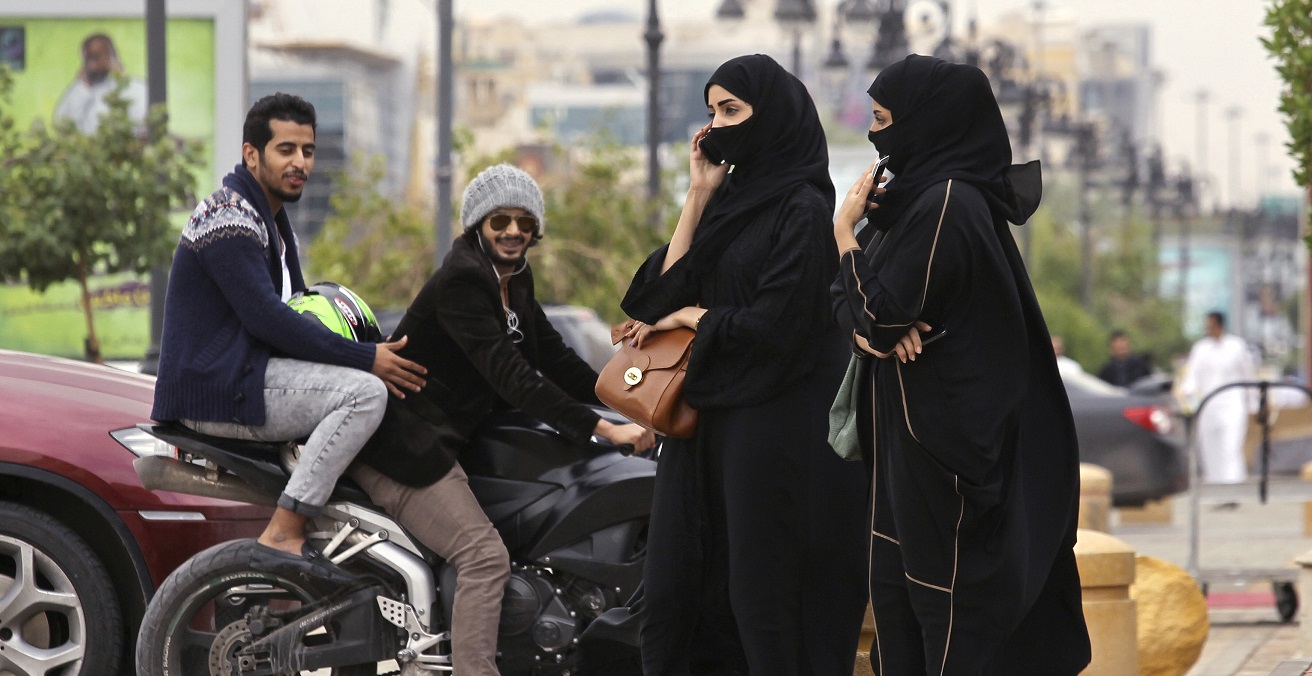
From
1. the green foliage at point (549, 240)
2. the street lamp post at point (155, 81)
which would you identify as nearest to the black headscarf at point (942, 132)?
the street lamp post at point (155, 81)

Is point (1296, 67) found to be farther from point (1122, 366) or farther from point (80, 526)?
point (1122, 366)

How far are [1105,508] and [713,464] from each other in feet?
23.6

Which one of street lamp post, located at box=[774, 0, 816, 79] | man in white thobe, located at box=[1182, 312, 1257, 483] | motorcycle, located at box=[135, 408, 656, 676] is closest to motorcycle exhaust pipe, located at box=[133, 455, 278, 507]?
motorcycle, located at box=[135, 408, 656, 676]

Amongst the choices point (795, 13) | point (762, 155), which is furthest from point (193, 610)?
point (795, 13)

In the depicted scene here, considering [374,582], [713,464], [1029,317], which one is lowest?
[374,582]

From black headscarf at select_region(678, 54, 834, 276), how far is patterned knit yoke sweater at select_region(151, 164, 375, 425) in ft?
3.50

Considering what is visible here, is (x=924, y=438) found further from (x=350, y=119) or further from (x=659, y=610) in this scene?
(x=350, y=119)

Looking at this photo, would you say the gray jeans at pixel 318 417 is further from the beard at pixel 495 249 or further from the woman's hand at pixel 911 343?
the woman's hand at pixel 911 343

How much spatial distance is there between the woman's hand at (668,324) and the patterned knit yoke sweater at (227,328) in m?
0.81

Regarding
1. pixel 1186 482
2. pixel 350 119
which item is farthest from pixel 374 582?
pixel 350 119

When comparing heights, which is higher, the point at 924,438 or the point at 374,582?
the point at 924,438

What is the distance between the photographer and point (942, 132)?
14.3ft

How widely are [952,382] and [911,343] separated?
0.41ft

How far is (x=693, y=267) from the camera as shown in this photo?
16.3 ft
